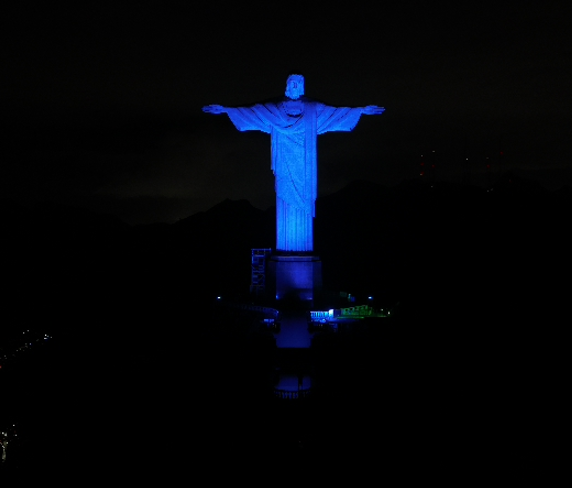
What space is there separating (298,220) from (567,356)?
708cm

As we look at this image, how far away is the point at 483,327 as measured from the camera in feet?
45.3

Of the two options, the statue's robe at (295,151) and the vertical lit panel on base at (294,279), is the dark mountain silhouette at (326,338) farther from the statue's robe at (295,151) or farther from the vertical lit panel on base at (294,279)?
the statue's robe at (295,151)

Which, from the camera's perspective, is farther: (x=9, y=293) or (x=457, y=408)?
(x=9, y=293)

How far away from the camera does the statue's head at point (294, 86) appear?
49.2 ft

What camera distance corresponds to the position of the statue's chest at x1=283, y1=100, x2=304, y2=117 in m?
15.0

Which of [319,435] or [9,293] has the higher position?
[9,293]

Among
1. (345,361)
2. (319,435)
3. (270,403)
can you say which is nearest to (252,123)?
(345,361)

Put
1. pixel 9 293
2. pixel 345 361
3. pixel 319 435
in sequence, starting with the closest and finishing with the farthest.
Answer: pixel 319 435 → pixel 345 361 → pixel 9 293

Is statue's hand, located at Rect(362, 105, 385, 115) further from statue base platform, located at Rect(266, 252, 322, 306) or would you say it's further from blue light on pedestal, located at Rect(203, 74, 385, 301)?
statue base platform, located at Rect(266, 252, 322, 306)

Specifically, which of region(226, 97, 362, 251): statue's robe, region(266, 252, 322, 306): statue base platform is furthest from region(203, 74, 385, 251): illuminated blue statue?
region(266, 252, 322, 306): statue base platform

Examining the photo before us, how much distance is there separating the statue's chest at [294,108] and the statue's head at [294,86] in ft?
0.49

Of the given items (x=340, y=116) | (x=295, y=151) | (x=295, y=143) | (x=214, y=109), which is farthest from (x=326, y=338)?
(x=214, y=109)

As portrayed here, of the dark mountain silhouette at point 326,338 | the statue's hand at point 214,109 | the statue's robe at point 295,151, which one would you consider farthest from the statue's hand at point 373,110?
the dark mountain silhouette at point 326,338

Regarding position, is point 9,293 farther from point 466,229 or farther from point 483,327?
point 466,229
